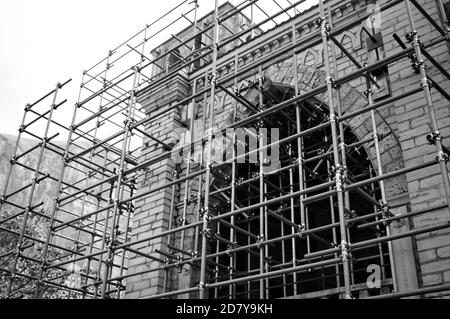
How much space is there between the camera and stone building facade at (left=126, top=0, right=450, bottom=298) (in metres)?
7.08

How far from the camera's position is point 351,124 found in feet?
29.3

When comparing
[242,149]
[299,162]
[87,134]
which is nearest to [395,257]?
[299,162]

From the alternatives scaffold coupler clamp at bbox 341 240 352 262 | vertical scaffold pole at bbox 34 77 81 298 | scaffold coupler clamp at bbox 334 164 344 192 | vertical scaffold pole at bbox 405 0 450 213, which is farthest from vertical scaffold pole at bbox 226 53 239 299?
vertical scaffold pole at bbox 34 77 81 298

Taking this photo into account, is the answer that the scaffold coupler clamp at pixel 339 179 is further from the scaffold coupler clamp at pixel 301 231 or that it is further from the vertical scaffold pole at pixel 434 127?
the vertical scaffold pole at pixel 434 127

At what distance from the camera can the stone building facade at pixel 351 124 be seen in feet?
23.2

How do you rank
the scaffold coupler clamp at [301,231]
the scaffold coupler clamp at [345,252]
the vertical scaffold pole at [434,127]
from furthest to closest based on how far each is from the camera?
the scaffold coupler clamp at [301,231]
the scaffold coupler clamp at [345,252]
the vertical scaffold pole at [434,127]

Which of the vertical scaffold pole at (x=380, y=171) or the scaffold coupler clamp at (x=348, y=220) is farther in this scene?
the vertical scaffold pole at (x=380, y=171)

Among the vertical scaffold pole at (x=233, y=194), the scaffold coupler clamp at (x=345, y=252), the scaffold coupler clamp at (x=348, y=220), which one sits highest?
the vertical scaffold pole at (x=233, y=194)

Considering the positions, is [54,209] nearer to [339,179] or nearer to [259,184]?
[259,184]

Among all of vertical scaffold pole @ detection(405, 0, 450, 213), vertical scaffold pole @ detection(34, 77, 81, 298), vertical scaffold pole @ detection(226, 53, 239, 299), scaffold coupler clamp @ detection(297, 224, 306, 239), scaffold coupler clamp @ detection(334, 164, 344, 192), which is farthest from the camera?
vertical scaffold pole @ detection(34, 77, 81, 298)

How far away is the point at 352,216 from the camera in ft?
23.7

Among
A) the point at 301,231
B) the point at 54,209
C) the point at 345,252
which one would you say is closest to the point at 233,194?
the point at 301,231

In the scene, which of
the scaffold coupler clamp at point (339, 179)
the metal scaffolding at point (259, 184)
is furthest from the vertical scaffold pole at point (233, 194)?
the scaffold coupler clamp at point (339, 179)

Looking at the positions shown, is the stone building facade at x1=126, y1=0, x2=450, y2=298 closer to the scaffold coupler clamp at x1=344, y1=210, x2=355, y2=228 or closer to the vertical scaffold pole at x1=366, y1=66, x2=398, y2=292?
the vertical scaffold pole at x1=366, y1=66, x2=398, y2=292
